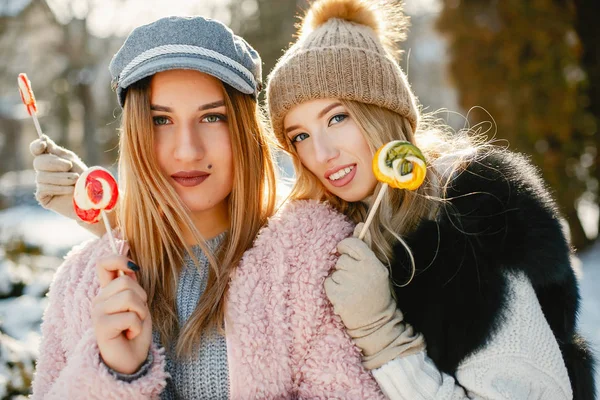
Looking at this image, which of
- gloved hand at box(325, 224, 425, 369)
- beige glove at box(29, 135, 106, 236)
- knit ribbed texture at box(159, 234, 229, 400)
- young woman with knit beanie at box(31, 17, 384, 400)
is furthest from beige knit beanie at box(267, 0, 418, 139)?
knit ribbed texture at box(159, 234, 229, 400)

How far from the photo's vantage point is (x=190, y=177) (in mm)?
2221

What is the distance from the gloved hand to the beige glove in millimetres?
1249

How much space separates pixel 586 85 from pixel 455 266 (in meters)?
6.04

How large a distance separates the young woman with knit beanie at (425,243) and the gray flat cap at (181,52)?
1.17 ft

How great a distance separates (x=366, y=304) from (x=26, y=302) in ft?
10.6

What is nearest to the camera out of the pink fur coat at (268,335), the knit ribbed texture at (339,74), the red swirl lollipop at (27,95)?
the pink fur coat at (268,335)

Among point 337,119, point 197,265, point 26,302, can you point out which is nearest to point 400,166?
point 337,119

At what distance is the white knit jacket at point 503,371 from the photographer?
2.00 metres

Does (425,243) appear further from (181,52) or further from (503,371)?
(181,52)

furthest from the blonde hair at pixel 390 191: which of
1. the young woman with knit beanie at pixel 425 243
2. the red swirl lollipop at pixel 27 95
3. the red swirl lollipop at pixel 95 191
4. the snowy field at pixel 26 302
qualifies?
the snowy field at pixel 26 302

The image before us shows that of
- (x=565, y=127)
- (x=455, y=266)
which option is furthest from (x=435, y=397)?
(x=565, y=127)

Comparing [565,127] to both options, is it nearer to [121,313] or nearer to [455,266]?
[455,266]

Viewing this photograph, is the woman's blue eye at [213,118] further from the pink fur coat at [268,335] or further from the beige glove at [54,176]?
the beige glove at [54,176]

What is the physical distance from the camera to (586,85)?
23.2 feet
